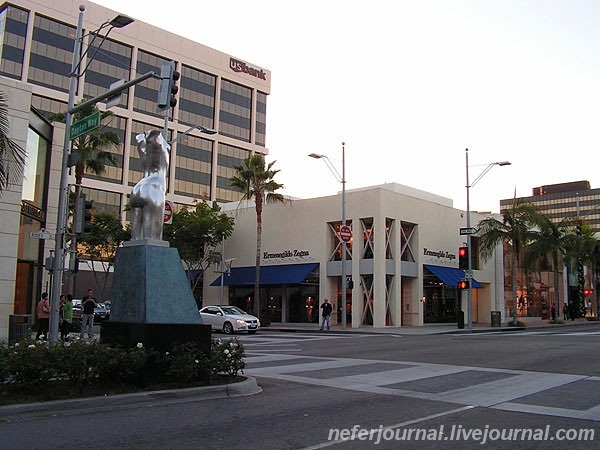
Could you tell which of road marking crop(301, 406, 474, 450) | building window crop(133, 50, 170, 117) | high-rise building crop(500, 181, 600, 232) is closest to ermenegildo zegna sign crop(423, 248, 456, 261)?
road marking crop(301, 406, 474, 450)

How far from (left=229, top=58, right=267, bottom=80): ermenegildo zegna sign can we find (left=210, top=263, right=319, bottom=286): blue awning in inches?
1699

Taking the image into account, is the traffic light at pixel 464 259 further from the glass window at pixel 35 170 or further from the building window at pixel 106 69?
the building window at pixel 106 69

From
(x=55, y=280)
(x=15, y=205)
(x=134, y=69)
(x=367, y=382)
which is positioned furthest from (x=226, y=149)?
(x=367, y=382)

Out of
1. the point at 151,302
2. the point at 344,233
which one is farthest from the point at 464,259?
the point at 151,302

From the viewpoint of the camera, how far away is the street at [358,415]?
6570mm

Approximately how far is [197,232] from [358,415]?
31.7 metres

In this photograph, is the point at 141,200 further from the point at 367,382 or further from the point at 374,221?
the point at 374,221

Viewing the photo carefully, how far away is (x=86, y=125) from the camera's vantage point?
616 inches

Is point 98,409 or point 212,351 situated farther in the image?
point 212,351

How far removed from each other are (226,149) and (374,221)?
147 ft

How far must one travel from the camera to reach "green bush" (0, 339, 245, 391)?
8.37 meters

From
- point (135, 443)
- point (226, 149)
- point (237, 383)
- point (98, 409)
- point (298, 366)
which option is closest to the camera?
point (135, 443)

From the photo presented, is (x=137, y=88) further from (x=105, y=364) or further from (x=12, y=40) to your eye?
(x=105, y=364)

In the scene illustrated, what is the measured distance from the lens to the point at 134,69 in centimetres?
6500
